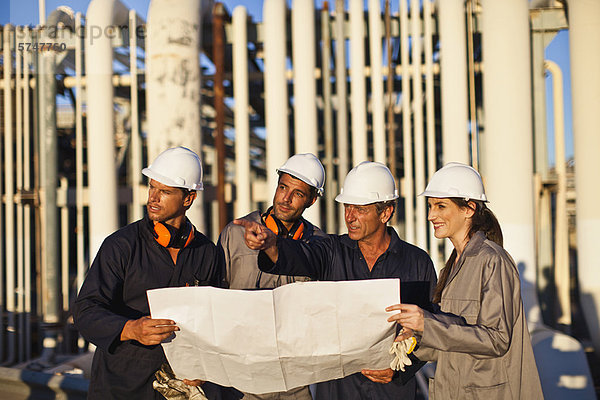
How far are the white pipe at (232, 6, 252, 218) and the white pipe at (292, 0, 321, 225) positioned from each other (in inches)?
26.6

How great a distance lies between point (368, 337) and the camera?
74.5 inches

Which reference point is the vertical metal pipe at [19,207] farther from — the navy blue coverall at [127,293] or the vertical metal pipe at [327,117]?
the navy blue coverall at [127,293]

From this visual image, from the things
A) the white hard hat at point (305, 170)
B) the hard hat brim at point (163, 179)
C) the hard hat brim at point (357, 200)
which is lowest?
the hard hat brim at point (357, 200)

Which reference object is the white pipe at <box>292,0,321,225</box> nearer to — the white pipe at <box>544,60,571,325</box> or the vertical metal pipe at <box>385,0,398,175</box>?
the vertical metal pipe at <box>385,0,398,175</box>

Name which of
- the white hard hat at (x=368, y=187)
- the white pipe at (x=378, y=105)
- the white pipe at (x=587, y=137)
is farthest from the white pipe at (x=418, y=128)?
the white hard hat at (x=368, y=187)

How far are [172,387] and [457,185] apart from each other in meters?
1.56

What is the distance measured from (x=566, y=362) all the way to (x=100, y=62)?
654 cm

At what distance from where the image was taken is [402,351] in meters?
1.95

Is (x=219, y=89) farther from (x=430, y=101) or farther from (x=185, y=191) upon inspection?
(x=185, y=191)

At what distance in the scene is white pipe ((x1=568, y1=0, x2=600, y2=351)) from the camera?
5.70 meters

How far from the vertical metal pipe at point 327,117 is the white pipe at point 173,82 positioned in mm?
1586

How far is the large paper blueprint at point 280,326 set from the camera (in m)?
1.82

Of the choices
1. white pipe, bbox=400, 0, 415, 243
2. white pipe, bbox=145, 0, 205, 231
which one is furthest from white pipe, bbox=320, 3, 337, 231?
white pipe, bbox=145, 0, 205, 231

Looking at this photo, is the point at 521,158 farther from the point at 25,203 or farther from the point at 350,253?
the point at 25,203
